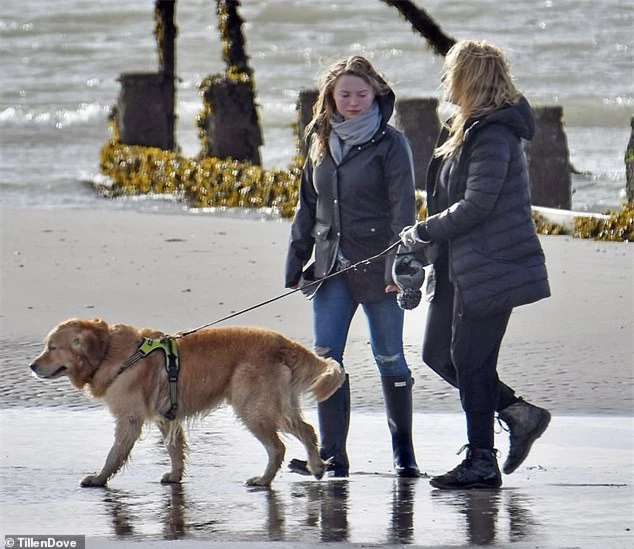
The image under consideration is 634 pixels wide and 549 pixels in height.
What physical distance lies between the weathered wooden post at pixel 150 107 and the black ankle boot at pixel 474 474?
1548 centimetres

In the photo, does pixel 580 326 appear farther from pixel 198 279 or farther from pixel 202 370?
pixel 202 370

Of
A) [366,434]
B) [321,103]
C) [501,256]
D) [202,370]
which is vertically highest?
[321,103]

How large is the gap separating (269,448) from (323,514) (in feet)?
Result: 2.24

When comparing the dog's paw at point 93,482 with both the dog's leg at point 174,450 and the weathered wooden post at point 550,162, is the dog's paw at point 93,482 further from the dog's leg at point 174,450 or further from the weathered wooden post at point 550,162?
the weathered wooden post at point 550,162

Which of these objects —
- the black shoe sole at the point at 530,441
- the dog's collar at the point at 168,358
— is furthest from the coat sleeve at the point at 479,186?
the dog's collar at the point at 168,358

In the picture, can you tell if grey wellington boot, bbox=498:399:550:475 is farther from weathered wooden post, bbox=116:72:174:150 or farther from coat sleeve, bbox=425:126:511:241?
weathered wooden post, bbox=116:72:174:150

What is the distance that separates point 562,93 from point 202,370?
33019 mm

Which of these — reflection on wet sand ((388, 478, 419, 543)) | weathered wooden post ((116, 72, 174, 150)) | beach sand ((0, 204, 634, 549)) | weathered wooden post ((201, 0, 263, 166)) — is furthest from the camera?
weathered wooden post ((116, 72, 174, 150))

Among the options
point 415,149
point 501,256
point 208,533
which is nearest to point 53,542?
point 208,533

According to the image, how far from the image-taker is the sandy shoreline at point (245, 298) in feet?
28.9

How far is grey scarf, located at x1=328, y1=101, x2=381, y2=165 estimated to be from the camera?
22.3ft

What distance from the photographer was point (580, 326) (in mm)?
10227

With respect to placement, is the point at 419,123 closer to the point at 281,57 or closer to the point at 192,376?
the point at 192,376

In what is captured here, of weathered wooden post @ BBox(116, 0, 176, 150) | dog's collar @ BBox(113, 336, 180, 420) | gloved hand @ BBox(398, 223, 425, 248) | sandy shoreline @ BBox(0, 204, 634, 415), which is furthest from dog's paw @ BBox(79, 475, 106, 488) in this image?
weathered wooden post @ BBox(116, 0, 176, 150)
